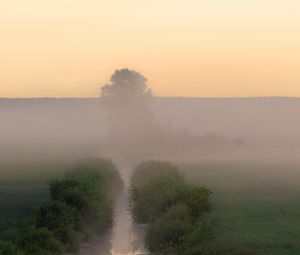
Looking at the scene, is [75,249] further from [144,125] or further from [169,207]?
[144,125]

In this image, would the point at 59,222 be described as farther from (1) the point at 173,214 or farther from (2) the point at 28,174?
(2) the point at 28,174

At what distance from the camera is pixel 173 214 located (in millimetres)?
33562

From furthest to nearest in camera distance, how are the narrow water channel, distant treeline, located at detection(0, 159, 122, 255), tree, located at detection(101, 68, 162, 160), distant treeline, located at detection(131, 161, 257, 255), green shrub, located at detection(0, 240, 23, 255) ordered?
1. tree, located at detection(101, 68, 162, 160)
2. the narrow water channel
3. distant treeline, located at detection(131, 161, 257, 255)
4. distant treeline, located at detection(0, 159, 122, 255)
5. green shrub, located at detection(0, 240, 23, 255)

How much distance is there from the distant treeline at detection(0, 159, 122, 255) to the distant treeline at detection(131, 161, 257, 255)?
2.49m

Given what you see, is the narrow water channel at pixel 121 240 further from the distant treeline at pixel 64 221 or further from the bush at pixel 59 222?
the bush at pixel 59 222

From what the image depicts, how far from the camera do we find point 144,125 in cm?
11600

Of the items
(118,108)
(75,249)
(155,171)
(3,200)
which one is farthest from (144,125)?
(75,249)

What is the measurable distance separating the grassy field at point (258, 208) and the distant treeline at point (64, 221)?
19.6ft

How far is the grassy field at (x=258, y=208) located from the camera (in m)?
29.4

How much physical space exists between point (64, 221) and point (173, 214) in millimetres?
4719

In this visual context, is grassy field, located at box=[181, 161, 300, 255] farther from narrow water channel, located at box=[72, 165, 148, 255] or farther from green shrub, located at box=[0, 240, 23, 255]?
green shrub, located at box=[0, 240, 23, 255]

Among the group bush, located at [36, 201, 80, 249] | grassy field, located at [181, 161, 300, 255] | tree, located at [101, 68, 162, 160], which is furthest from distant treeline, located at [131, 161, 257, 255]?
tree, located at [101, 68, 162, 160]

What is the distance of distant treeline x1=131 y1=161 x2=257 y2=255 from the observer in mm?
27312

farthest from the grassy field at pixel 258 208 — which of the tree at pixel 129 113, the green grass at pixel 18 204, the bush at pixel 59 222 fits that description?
the tree at pixel 129 113
